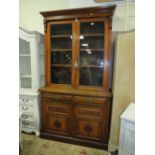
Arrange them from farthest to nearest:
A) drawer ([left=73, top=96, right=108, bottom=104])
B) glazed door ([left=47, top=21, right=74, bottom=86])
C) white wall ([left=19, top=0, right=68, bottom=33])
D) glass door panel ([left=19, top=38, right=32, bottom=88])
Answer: white wall ([left=19, top=0, right=68, bottom=33])
glass door panel ([left=19, top=38, right=32, bottom=88])
glazed door ([left=47, top=21, right=74, bottom=86])
drawer ([left=73, top=96, right=108, bottom=104])

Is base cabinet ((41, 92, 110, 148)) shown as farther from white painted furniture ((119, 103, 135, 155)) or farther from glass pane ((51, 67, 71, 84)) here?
white painted furniture ((119, 103, 135, 155))

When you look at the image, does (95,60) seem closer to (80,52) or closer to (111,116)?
(80,52)

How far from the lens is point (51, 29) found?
2.45 meters

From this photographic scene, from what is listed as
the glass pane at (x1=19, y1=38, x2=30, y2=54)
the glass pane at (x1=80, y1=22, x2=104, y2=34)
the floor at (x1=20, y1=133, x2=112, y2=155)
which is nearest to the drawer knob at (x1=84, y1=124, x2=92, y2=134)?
the floor at (x1=20, y1=133, x2=112, y2=155)

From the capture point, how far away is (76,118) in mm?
2359

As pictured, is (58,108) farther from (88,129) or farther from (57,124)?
(88,129)

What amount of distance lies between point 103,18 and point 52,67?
3.52 feet

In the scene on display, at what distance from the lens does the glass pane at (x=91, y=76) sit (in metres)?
2.36

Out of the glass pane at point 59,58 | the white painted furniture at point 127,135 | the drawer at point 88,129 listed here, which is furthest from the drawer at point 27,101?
the white painted furniture at point 127,135

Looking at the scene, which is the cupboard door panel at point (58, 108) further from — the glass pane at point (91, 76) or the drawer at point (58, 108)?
the glass pane at point (91, 76)

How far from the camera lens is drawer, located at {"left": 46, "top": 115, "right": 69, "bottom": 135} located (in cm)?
244

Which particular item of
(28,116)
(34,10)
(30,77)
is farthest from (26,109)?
(34,10)

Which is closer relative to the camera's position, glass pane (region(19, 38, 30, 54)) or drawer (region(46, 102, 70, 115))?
drawer (region(46, 102, 70, 115))
